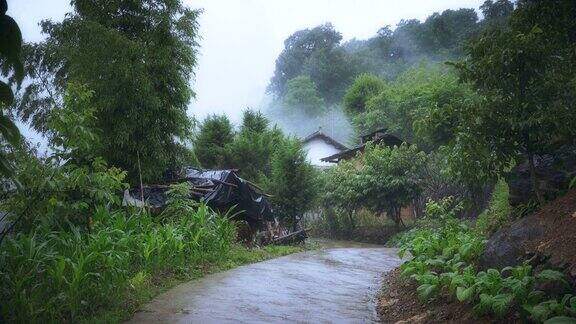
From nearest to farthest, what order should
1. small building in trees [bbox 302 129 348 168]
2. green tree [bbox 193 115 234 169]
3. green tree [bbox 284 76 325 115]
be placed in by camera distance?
green tree [bbox 193 115 234 169] < small building in trees [bbox 302 129 348 168] < green tree [bbox 284 76 325 115]

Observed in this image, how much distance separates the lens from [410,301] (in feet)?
19.1

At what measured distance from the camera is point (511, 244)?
4938 mm

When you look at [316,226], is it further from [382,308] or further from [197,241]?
[382,308]

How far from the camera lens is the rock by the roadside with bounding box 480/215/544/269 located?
15.6 feet

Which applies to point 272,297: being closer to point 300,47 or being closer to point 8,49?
point 8,49

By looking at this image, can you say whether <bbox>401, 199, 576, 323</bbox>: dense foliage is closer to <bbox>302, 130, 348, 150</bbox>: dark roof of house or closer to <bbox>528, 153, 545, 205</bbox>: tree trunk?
<bbox>528, 153, 545, 205</bbox>: tree trunk

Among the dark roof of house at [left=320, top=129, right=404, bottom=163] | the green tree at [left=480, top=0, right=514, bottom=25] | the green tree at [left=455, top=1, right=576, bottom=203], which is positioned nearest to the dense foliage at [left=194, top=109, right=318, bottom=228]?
the dark roof of house at [left=320, top=129, right=404, bottom=163]

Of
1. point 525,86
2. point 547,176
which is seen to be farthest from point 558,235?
point 525,86

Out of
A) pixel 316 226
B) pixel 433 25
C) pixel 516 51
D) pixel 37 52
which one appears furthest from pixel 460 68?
pixel 433 25

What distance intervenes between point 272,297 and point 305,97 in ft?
160

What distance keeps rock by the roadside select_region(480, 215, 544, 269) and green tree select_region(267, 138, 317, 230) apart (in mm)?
12581

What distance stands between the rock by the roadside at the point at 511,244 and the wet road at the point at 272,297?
5.14ft

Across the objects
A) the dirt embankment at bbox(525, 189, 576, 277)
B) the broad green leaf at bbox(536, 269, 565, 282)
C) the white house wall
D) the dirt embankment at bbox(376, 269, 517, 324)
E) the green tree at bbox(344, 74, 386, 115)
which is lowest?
the dirt embankment at bbox(376, 269, 517, 324)

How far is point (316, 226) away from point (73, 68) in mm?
17045
